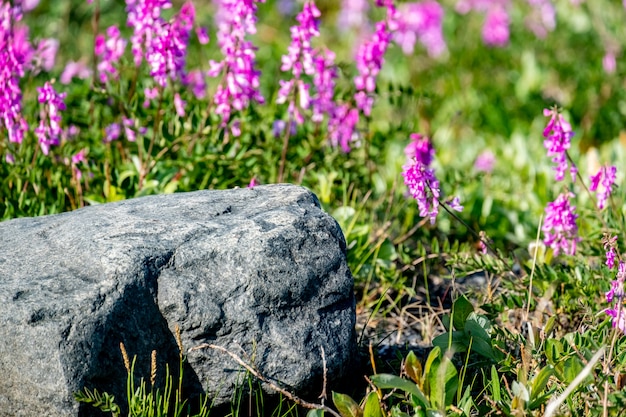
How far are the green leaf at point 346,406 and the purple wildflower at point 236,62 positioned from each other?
1580 millimetres

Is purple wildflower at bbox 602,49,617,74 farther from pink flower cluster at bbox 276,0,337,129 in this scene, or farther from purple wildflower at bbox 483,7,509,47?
pink flower cluster at bbox 276,0,337,129

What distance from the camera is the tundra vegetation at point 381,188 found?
238 cm

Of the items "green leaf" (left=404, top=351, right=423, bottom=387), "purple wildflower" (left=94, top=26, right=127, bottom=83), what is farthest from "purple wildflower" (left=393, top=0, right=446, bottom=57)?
"green leaf" (left=404, top=351, right=423, bottom=387)

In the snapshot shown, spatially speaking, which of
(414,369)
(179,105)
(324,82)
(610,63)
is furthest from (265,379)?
(610,63)

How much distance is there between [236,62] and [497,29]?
12.6ft

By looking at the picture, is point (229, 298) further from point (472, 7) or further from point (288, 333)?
point (472, 7)

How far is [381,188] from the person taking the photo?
425 centimetres

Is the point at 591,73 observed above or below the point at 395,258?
above

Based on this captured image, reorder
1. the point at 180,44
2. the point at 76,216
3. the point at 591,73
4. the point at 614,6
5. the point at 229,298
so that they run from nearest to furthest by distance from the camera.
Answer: the point at 229,298 < the point at 76,216 < the point at 180,44 < the point at 591,73 < the point at 614,6

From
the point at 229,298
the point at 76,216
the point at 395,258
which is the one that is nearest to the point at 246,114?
the point at 395,258

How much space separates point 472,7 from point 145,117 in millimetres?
4696

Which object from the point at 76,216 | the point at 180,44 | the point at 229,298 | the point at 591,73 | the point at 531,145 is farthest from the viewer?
the point at 591,73

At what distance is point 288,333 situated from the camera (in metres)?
2.37

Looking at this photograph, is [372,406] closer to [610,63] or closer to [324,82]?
[324,82]
